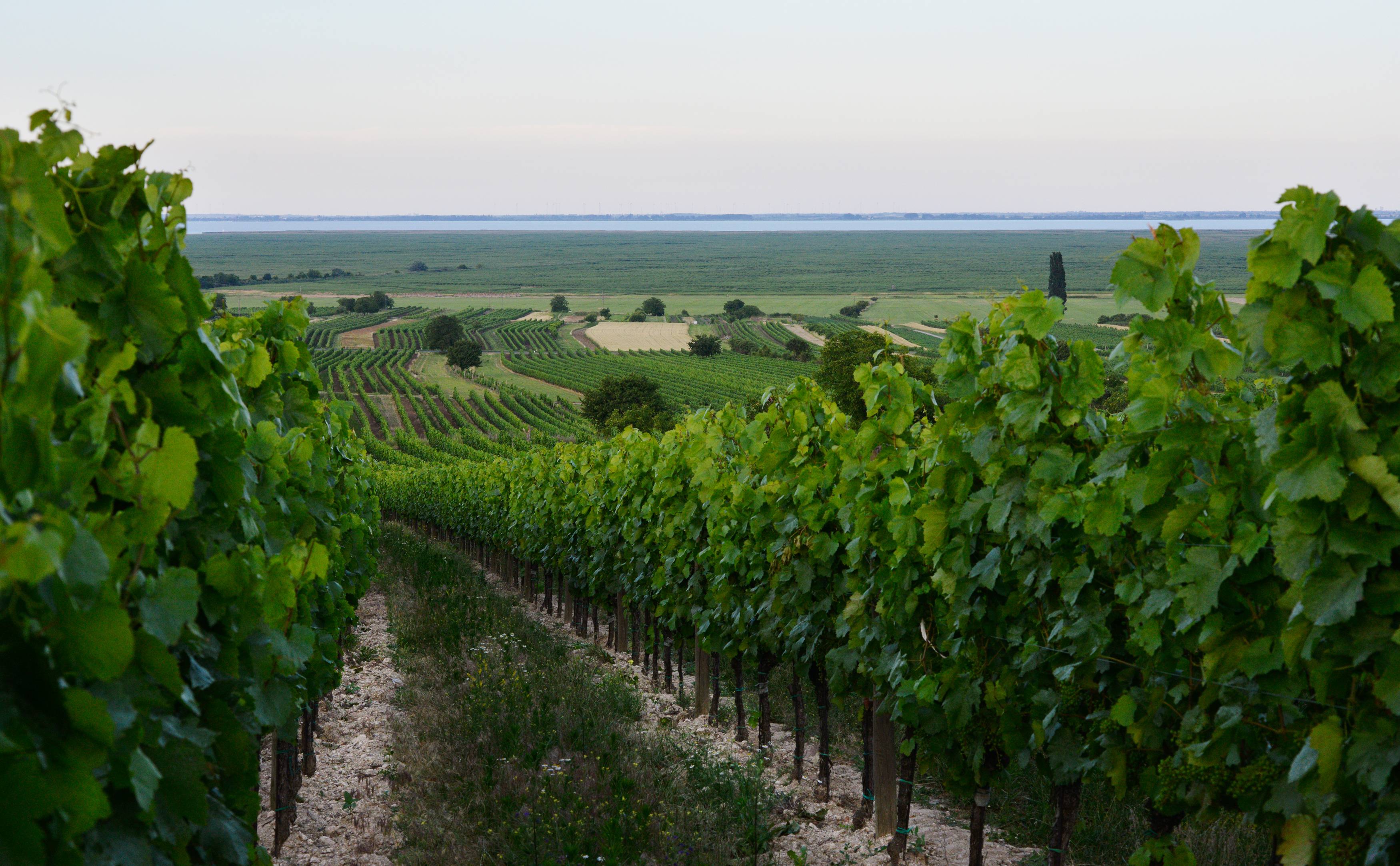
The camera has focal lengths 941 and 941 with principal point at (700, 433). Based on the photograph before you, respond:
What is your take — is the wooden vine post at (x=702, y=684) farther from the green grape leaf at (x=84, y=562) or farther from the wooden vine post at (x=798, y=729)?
the green grape leaf at (x=84, y=562)

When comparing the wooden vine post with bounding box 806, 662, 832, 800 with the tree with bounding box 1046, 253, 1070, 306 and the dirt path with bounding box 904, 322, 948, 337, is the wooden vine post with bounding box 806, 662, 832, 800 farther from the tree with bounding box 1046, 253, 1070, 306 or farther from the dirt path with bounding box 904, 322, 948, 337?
the dirt path with bounding box 904, 322, 948, 337

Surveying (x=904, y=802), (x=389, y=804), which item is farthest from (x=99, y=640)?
(x=389, y=804)

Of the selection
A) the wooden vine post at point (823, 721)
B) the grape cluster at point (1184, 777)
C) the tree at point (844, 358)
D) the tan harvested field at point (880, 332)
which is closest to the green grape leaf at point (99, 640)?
the grape cluster at point (1184, 777)

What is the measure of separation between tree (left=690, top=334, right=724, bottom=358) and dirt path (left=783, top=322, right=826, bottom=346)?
11.0 meters

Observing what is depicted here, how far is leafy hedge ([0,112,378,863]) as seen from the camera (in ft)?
5.43

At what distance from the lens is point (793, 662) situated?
7105 mm

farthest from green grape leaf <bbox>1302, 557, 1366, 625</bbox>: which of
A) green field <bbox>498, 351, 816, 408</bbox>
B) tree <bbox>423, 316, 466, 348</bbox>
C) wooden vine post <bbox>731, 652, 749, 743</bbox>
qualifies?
tree <bbox>423, 316, 466, 348</bbox>

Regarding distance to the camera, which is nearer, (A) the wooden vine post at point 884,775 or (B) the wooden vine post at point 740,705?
(A) the wooden vine post at point 884,775

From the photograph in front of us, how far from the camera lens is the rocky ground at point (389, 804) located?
5914 millimetres

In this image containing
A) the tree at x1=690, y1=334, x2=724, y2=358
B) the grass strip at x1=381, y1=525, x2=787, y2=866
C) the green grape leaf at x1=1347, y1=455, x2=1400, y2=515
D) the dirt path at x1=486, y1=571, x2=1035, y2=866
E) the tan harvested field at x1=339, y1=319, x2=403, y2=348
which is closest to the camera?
the green grape leaf at x1=1347, y1=455, x2=1400, y2=515

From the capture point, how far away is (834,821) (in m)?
6.55

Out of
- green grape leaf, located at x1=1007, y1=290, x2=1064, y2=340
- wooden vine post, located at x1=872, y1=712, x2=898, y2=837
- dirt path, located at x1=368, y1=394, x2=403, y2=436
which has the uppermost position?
green grape leaf, located at x1=1007, y1=290, x2=1064, y2=340

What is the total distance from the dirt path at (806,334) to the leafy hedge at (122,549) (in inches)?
3916

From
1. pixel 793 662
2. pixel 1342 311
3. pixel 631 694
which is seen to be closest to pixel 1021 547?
pixel 1342 311
